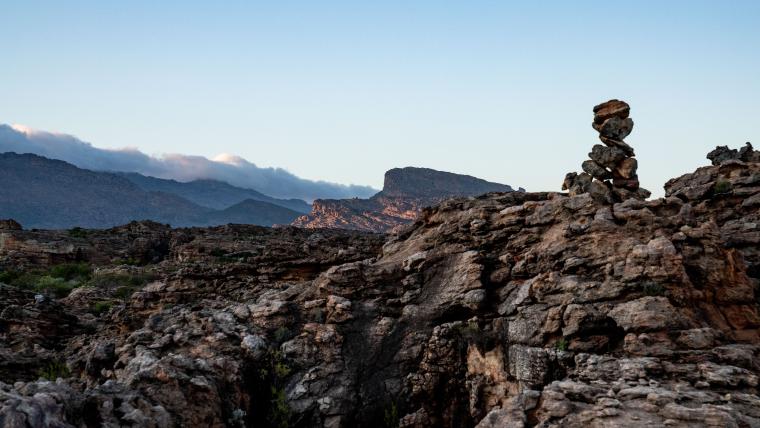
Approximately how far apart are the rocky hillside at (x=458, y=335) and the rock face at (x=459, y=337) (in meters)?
0.06

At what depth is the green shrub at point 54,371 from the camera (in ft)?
78.5

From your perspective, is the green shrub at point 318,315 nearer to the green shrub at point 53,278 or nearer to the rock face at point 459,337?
the rock face at point 459,337

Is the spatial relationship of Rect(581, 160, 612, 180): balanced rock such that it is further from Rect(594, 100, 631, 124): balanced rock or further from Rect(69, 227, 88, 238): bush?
Rect(69, 227, 88, 238): bush

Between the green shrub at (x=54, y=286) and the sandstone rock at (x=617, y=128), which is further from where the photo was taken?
the green shrub at (x=54, y=286)

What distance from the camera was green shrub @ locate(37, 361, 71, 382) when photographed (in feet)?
78.5

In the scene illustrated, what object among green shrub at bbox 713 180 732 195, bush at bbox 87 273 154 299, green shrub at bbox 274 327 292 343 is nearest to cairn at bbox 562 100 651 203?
green shrub at bbox 713 180 732 195

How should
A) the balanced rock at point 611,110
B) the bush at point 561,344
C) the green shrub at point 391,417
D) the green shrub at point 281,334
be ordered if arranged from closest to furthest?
the bush at point 561,344 < the green shrub at point 391,417 < the green shrub at point 281,334 < the balanced rock at point 611,110

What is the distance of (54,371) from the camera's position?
24500 millimetres

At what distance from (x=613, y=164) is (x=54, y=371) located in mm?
28554

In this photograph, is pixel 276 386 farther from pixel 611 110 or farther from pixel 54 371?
pixel 611 110

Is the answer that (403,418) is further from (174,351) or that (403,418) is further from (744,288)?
(744,288)

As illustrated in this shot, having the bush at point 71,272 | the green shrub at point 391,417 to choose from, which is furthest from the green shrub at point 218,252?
the green shrub at point 391,417

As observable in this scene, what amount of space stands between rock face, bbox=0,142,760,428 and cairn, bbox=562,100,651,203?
8.89ft

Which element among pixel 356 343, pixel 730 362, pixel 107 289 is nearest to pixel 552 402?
pixel 730 362
